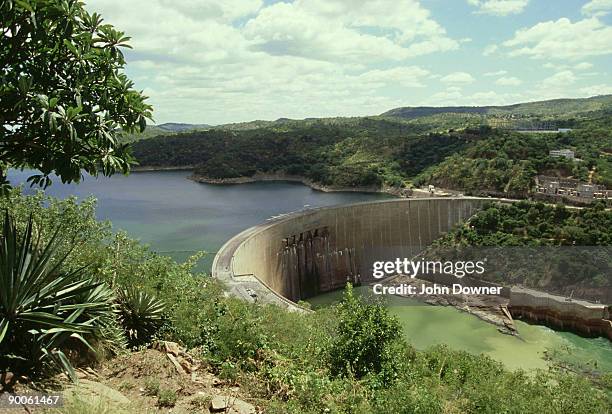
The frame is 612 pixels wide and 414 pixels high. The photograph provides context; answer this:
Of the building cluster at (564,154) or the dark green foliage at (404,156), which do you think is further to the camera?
the building cluster at (564,154)

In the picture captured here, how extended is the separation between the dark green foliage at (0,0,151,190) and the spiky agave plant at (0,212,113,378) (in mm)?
738

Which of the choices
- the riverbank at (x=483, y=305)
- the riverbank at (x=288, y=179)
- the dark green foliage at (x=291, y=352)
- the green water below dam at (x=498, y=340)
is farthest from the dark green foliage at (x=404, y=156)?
the dark green foliage at (x=291, y=352)

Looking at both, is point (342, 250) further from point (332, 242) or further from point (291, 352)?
point (291, 352)

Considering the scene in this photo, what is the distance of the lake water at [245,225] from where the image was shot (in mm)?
19016

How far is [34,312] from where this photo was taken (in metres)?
3.67

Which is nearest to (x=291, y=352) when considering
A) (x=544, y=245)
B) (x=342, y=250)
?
(x=342, y=250)

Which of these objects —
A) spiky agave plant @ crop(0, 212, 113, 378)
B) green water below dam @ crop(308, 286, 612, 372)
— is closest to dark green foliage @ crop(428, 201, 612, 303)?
green water below dam @ crop(308, 286, 612, 372)

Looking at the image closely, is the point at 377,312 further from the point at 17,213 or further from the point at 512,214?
the point at 512,214

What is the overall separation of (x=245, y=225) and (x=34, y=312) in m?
34.4

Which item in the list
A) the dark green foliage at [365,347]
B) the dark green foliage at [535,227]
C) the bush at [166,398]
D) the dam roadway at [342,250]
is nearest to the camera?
the bush at [166,398]

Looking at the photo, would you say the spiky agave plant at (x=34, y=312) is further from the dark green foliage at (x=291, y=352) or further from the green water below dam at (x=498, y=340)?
the green water below dam at (x=498, y=340)

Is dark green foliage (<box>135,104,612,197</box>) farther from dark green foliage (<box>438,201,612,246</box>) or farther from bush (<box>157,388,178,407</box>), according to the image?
bush (<box>157,388,178,407</box>)

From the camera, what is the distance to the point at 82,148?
3.55m

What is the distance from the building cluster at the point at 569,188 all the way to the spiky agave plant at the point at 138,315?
31.5 m
